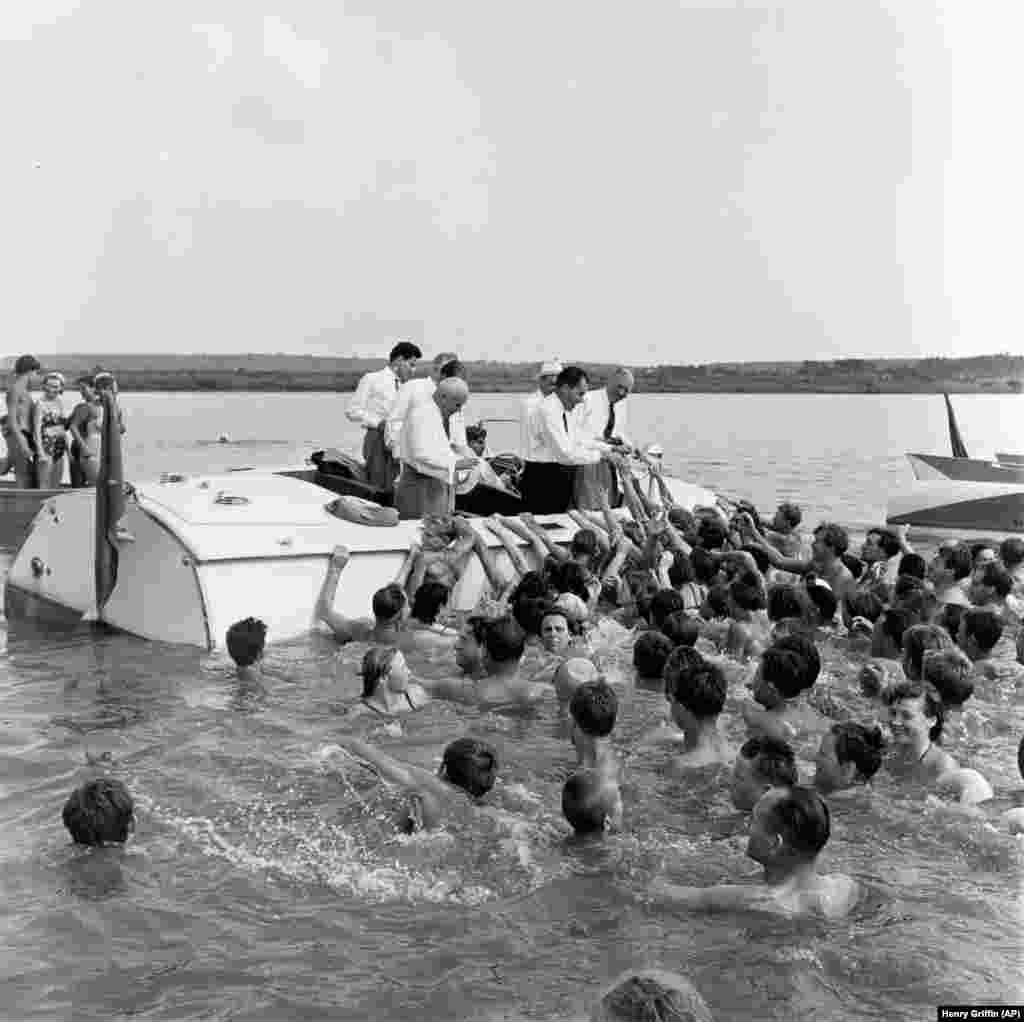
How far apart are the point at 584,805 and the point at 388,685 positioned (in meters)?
1.87

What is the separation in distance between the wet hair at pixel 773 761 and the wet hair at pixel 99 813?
2572 millimetres

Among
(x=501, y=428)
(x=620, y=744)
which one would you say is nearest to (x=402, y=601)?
(x=620, y=744)

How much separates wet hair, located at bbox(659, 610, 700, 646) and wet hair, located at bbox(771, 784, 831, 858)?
2917 millimetres

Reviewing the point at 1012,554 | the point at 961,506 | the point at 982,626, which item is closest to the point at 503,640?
the point at 982,626

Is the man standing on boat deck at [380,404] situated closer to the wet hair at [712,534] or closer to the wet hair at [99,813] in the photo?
the wet hair at [712,534]

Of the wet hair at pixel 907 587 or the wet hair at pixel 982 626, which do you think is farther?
the wet hair at pixel 907 587

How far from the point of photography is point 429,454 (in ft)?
30.6

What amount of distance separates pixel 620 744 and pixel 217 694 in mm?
2510

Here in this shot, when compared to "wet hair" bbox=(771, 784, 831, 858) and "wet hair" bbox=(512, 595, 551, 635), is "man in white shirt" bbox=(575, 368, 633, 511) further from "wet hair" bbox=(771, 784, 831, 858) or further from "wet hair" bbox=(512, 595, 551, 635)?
"wet hair" bbox=(771, 784, 831, 858)

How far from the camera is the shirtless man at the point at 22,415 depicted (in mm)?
14117

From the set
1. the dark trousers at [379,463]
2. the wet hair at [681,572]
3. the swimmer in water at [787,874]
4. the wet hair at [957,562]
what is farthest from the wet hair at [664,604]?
the dark trousers at [379,463]

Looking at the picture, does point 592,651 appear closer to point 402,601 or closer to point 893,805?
point 402,601

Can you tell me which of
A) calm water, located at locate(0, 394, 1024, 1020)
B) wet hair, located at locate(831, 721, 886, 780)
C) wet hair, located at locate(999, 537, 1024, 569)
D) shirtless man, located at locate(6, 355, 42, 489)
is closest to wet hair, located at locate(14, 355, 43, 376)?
shirtless man, located at locate(6, 355, 42, 489)

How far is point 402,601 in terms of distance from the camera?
787 cm
